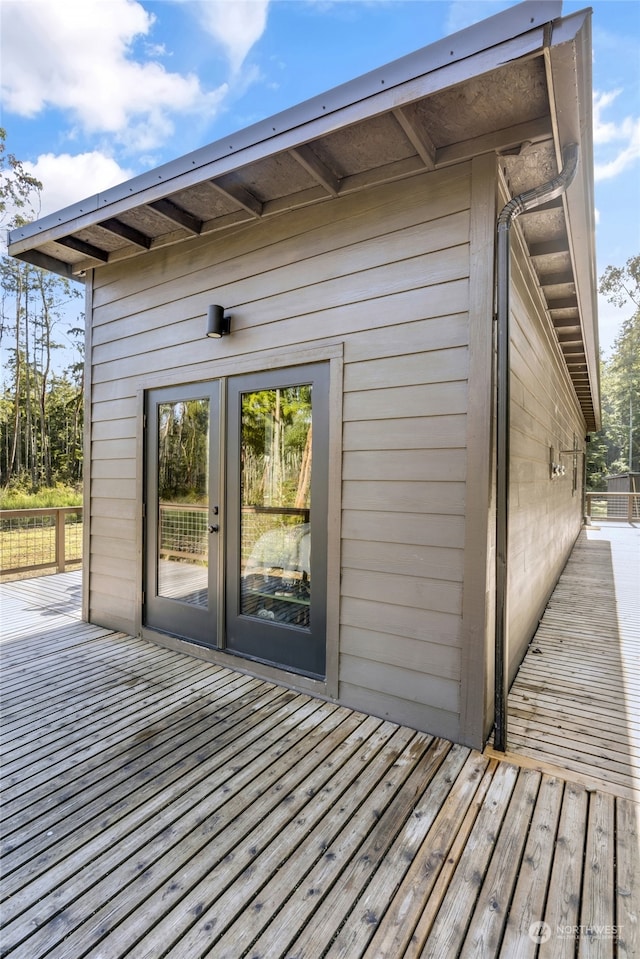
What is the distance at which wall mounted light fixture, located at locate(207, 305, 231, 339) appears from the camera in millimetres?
2889

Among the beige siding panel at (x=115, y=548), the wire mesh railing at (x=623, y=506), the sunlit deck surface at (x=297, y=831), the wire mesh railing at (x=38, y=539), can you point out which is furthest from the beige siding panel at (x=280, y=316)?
the wire mesh railing at (x=623, y=506)

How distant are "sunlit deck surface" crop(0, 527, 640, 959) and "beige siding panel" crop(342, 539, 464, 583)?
760 millimetres

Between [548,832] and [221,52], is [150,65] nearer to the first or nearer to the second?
[221,52]

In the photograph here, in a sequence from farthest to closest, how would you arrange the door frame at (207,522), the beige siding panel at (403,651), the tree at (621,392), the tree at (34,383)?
the tree at (621,392), the tree at (34,383), the door frame at (207,522), the beige siding panel at (403,651)

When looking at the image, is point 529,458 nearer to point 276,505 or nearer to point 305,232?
point 276,505

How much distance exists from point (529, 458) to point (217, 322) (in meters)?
2.32

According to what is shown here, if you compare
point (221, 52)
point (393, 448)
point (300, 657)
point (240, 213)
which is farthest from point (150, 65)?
point (300, 657)

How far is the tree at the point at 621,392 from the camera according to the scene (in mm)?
17375

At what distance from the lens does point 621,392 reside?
24953 millimetres

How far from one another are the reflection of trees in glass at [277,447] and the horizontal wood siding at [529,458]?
116 cm

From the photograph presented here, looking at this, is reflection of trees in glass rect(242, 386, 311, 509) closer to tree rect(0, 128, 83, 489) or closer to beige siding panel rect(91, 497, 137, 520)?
beige siding panel rect(91, 497, 137, 520)

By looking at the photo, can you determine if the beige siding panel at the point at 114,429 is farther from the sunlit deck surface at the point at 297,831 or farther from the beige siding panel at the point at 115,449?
the sunlit deck surface at the point at 297,831

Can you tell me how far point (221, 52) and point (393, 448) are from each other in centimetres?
370

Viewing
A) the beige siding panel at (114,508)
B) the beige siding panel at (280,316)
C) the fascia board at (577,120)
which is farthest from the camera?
the beige siding panel at (114,508)
